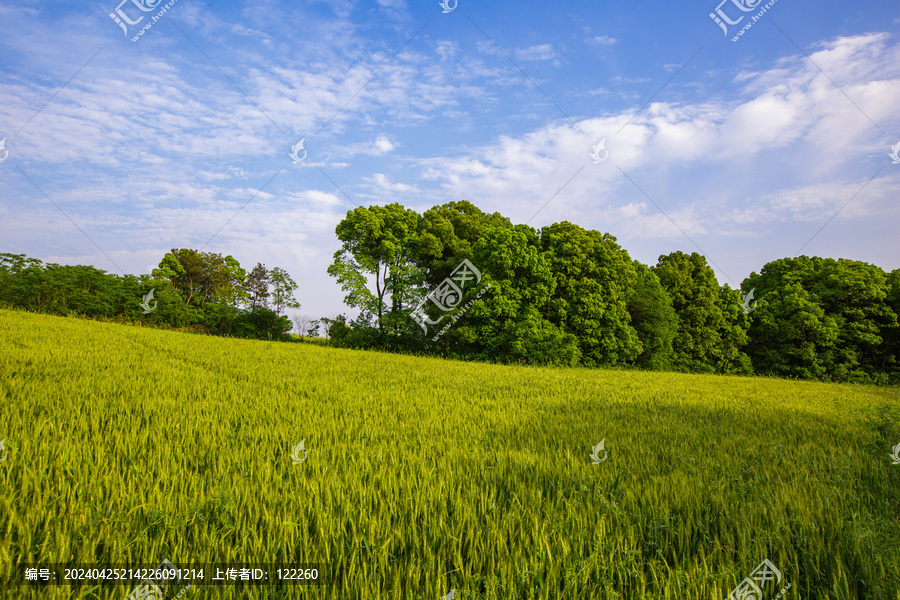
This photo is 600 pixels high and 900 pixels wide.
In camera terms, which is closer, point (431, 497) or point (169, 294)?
point (431, 497)

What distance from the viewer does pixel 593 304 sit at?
29.4 m

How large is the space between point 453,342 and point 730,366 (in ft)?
92.2

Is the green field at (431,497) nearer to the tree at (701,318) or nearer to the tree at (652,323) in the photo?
the tree at (652,323)

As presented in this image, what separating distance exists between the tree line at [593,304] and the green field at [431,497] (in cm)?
1975

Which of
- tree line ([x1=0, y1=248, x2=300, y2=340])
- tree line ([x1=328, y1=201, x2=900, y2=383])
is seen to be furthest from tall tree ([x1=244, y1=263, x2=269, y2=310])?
tree line ([x1=328, y1=201, x2=900, y2=383])

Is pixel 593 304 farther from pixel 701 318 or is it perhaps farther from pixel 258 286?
pixel 258 286

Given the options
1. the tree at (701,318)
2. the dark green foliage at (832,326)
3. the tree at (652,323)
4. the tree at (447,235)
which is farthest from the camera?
the tree at (701,318)

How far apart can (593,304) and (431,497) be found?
1118 inches

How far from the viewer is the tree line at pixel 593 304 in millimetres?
27344

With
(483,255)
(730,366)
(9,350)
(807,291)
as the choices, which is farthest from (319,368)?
(807,291)

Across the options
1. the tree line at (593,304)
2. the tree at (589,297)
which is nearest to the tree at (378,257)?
the tree line at (593,304)

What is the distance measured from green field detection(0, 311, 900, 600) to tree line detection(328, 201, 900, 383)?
64.8 feet

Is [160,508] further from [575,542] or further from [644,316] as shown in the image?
[644,316]

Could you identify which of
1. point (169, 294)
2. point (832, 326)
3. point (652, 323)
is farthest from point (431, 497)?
point (832, 326)
